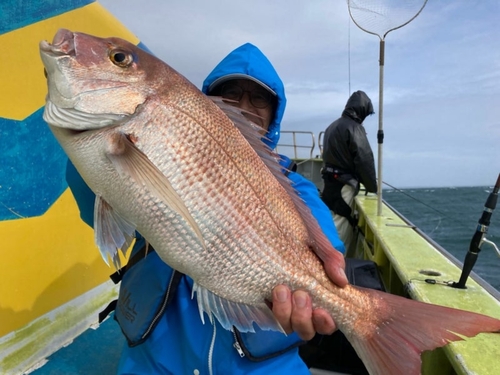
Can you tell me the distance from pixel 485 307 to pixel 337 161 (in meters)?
3.97

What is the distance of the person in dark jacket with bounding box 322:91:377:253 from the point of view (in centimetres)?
547

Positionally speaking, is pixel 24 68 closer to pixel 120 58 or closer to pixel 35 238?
pixel 35 238

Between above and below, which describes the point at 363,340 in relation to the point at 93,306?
above

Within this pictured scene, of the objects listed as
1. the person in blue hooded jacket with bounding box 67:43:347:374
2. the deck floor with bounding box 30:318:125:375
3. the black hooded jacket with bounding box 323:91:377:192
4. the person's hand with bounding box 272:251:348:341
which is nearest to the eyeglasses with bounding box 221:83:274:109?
the person in blue hooded jacket with bounding box 67:43:347:374

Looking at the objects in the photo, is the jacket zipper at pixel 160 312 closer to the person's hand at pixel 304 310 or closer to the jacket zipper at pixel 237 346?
the jacket zipper at pixel 237 346

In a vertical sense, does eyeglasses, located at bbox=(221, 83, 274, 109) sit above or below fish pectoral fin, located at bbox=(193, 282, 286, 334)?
above

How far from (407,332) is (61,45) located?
1417 mm

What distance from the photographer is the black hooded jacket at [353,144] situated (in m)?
5.45

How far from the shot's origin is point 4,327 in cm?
210

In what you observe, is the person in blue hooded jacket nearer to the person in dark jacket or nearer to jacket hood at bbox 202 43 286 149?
jacket hood at bbox 202 43 286 149

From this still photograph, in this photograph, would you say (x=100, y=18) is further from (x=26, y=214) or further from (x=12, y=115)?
(x=26, y=214)

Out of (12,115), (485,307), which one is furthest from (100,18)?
(485,307)

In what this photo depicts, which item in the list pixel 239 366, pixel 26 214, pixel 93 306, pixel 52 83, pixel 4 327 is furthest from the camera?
pixel 93 306

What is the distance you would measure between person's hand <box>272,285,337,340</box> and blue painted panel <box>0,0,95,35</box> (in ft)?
6.77
